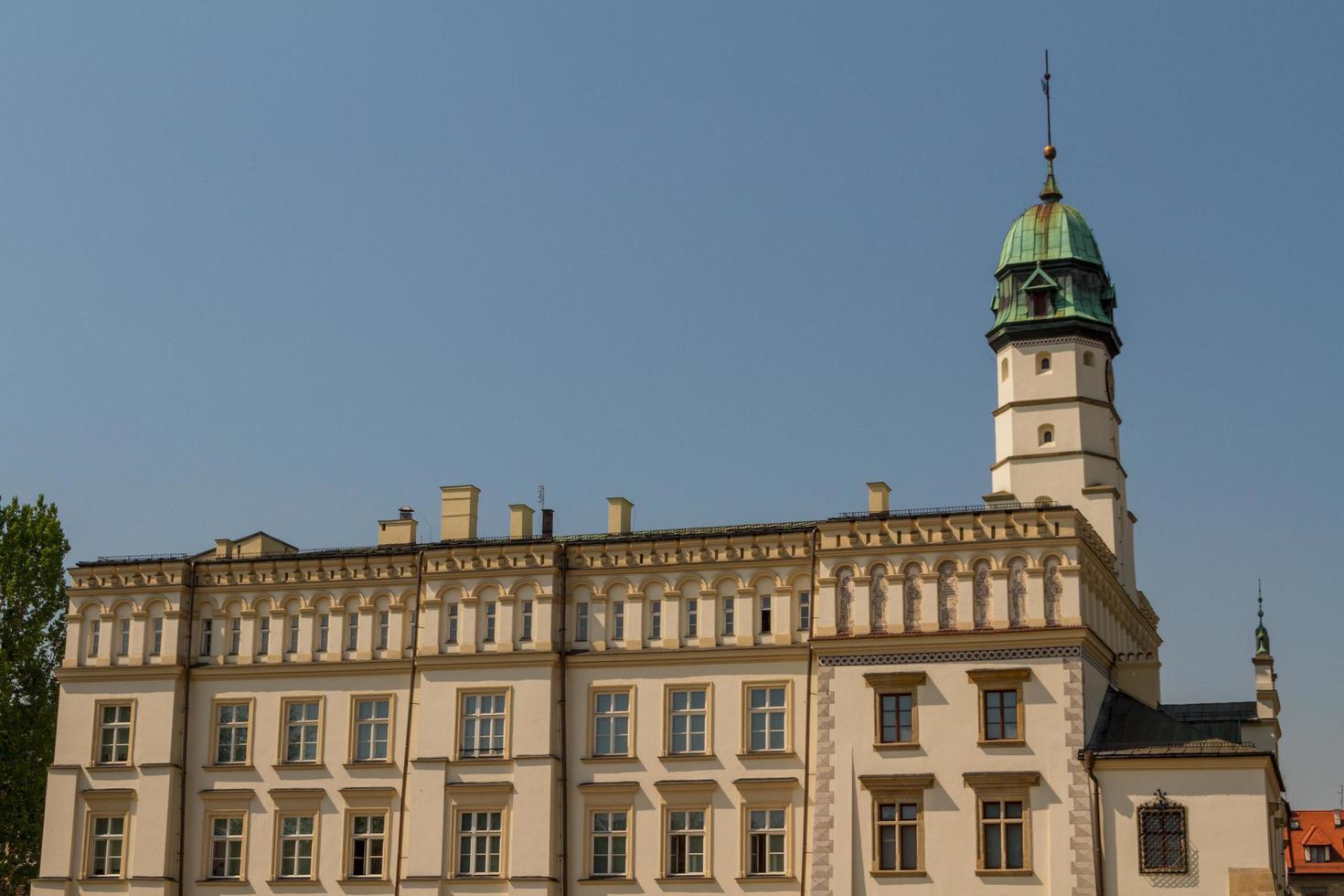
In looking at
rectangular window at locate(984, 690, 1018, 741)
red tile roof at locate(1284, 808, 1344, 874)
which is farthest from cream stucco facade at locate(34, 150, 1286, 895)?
red tile roof at locate(1284, 808, 1344, 874)

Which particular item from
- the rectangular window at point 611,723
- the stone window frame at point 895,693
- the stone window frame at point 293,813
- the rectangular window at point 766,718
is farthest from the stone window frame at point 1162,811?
the stone window frame at point 293,813

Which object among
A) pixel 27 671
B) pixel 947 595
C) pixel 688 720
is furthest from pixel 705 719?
pixel 27 671

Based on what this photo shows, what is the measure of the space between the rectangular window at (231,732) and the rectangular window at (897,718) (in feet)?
78.6

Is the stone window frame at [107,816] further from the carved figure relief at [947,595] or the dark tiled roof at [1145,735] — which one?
the dark tiled roof at [1145,735]

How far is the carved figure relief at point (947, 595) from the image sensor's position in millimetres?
59344

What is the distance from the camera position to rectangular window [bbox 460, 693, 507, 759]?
6400 cm

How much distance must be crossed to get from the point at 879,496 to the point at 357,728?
20.7 m

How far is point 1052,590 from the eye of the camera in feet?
193

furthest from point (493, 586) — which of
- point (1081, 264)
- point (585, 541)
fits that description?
point (1081, 264)

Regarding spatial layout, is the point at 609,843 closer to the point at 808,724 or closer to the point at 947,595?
the point at 808,724

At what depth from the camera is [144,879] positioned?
65.9 m

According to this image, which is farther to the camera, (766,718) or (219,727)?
(219,727)

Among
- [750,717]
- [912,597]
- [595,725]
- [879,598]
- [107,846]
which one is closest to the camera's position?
[912,597]

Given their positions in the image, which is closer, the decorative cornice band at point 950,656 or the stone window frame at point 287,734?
the decorative cornice band at point 950,656
